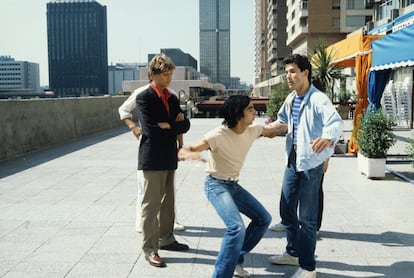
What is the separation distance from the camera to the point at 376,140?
26.6 ft

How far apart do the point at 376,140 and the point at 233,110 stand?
534 centimetres

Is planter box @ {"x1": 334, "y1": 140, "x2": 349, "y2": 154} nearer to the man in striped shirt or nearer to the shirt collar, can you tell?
the man in striped shirt

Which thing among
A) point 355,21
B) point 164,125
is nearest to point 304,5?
point 355,21

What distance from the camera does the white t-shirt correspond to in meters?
3.54

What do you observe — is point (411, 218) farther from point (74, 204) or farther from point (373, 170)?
point (74, 204)

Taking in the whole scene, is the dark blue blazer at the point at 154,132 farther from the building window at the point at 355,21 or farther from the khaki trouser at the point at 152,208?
the building window at the point at 355,21

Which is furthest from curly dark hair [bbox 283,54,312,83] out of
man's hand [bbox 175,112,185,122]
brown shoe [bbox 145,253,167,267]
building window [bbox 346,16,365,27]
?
building window [bbox 346,16,365,27]

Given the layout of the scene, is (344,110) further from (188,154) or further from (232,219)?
(232,219)

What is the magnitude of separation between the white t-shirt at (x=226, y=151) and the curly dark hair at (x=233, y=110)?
0.22ft

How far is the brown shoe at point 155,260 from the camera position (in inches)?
159

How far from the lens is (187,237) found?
4.91m

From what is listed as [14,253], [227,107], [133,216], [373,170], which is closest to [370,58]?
[373,170]

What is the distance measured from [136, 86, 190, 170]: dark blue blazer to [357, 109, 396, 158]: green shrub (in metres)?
4.88

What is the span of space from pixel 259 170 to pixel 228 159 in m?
5.64
